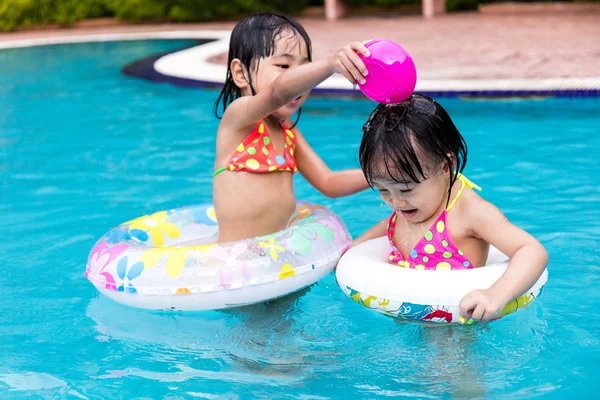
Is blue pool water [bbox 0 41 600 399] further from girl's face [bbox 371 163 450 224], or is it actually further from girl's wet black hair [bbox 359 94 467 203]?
girl's wet black hair [bbox 359 94 467 203]

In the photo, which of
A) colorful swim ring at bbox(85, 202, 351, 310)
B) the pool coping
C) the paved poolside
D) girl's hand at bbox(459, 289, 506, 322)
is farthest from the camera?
the paved poolside

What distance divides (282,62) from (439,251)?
1.08m

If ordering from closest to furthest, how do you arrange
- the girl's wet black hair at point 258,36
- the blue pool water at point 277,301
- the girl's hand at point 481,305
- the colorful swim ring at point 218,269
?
the girl's hand at point 481,305, the blue pool water at point 277,301, the colorful swim ring at point 218,269, the girl's wet black hair at point 258,36

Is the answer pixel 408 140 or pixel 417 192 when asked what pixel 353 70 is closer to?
pixel 408 140

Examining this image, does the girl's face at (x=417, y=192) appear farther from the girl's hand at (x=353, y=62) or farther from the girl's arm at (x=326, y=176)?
the girl's arm at (x=326, y=176)

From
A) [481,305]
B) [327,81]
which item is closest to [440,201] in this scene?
[481,305]

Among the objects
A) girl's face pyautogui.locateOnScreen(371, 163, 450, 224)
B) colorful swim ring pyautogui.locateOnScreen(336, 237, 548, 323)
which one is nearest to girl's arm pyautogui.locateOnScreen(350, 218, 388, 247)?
colorful swim ring pyautogui.locateOnScreen(336, 237, 548, 323)

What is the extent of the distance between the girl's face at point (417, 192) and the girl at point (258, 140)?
64cm

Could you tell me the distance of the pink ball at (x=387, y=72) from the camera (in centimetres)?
287

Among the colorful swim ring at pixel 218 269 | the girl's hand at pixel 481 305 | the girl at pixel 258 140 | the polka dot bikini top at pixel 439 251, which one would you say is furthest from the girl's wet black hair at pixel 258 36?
the girl's hand at pixel 481 305

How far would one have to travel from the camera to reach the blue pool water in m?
3.41

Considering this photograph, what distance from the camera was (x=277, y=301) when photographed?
12.7 ft

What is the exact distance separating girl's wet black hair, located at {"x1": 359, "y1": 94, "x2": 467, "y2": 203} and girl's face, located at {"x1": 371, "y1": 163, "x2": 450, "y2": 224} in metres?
0.02

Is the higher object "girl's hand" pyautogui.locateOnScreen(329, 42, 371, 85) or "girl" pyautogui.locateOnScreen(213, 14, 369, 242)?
"girl's hand" pyautogui.locateOnScreen(329, 42, 371, 85)
